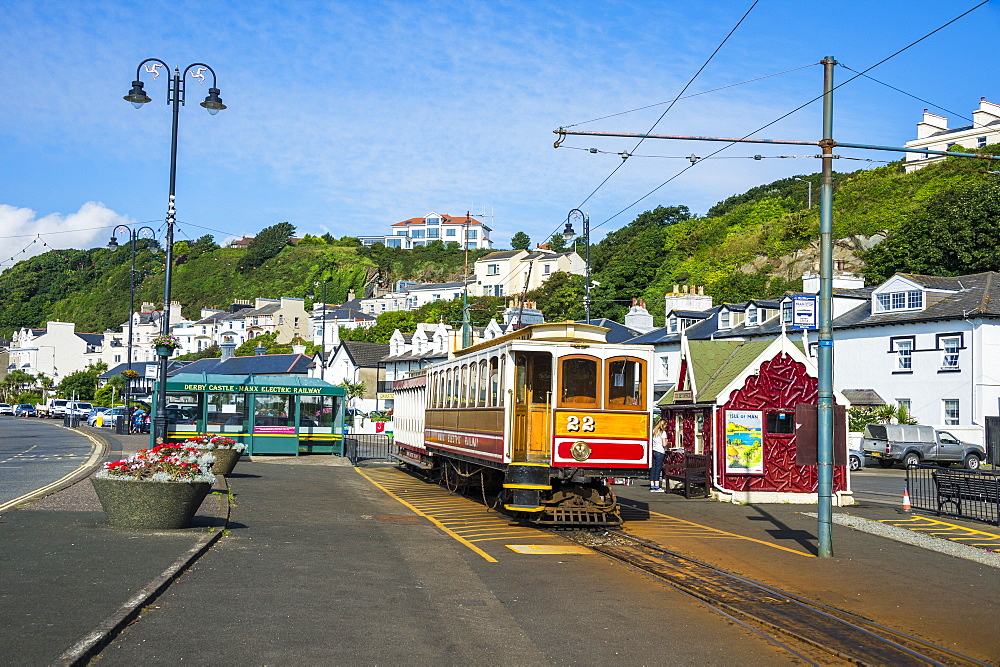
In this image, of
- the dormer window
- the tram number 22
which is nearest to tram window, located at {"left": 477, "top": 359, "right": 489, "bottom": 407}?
the tram number 22

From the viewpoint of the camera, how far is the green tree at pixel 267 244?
579ft

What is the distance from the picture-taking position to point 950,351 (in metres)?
40.5

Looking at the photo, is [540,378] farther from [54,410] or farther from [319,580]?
[54,410]

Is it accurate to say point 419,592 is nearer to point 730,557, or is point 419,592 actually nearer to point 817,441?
point 730,557

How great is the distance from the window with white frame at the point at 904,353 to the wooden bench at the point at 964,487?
2320 cm

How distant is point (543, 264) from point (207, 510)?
336 feet

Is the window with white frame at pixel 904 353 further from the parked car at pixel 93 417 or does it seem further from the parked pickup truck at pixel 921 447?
the parked car at pixel 93 417

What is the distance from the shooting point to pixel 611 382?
16.7 metres

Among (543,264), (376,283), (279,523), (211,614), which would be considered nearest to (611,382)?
(279,523)

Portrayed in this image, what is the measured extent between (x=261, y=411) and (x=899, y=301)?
29.7 m

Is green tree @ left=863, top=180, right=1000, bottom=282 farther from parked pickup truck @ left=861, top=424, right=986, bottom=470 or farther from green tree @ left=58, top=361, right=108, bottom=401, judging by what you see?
A: green tree @ left=58, top=361, right=108, bottom=401

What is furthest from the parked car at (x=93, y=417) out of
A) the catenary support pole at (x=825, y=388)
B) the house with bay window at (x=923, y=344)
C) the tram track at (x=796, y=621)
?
the tram track at (x=796, y=621)

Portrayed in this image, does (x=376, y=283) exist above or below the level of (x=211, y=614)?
above

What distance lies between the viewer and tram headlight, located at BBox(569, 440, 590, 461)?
16.1m
